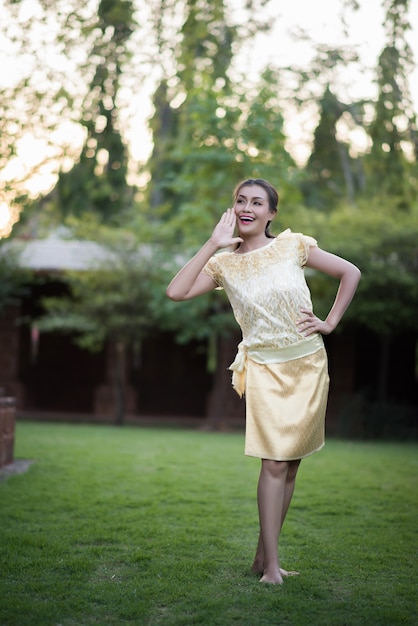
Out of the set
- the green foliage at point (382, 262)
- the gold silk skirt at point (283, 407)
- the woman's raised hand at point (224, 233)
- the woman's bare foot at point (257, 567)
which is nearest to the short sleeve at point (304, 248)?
the woman's raised hand at point (224, 233)

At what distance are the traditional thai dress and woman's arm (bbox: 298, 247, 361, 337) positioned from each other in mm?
46

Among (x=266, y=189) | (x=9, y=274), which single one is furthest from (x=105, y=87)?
(x=266, y=189)

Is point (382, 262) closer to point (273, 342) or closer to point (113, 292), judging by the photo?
point (113, 292)

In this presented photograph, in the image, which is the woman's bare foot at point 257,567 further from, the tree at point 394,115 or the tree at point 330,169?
the tree at point 330,169

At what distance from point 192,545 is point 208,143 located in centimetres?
1013

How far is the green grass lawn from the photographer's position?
3.35m

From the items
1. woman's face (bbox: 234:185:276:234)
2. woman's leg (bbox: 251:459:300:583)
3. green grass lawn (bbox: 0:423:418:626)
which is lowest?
green grass lawn (bbox: 0:423:418:626)

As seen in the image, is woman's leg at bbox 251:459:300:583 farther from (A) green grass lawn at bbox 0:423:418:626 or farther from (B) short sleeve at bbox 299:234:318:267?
(B) short sleeve at bbox 299:234:318:267

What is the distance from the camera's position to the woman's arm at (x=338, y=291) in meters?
3.82

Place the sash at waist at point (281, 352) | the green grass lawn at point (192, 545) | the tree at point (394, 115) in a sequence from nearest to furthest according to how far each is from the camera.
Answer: the green grass lawn at point (192, 545)
the sash at waist at point (281, 352)
the tree at point (394, 115)

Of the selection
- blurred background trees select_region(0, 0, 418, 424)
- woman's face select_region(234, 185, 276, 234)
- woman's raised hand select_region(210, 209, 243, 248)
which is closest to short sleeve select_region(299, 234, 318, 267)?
woman's face select_region(234, 185, 276, 234)

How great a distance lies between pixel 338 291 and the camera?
3820 mm

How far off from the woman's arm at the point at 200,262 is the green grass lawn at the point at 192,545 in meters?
1.38

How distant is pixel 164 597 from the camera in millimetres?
3531
